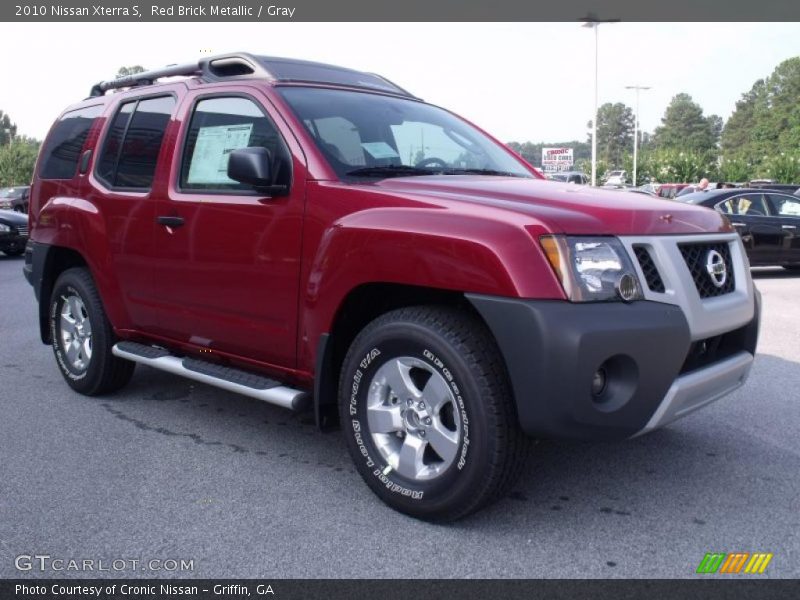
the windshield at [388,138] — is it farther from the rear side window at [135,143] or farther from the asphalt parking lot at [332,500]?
the asphalt parking lot at [332,500]

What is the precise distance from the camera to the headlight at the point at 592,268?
2.95 m

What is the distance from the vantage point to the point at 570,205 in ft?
10.6

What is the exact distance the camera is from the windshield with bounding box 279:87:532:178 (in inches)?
153

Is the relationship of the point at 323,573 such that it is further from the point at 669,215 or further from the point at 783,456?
the point at 783,456

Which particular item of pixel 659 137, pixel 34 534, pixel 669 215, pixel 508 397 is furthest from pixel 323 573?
pixel 659 137

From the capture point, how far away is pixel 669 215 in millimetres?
3355

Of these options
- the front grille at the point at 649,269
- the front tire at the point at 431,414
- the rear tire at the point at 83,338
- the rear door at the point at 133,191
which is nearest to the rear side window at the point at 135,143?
the rear door at the point at 133,191

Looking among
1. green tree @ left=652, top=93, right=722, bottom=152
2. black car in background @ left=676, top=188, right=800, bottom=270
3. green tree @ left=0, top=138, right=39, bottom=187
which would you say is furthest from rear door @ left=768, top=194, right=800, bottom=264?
green tree @ left=652, top=93, right=722, bottom=152

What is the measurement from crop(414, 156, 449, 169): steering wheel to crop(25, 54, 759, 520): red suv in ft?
0.04

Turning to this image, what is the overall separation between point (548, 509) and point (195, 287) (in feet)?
6.90

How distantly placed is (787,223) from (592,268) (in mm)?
11371

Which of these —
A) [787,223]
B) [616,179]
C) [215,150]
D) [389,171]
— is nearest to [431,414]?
[389,171]

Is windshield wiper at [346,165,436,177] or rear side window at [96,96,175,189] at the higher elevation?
rear side window at [96,96,175,189]

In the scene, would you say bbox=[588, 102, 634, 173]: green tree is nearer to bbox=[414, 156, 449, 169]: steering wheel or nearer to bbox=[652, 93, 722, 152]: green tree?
bbox=[652, 93, 722, 152]: green tree
